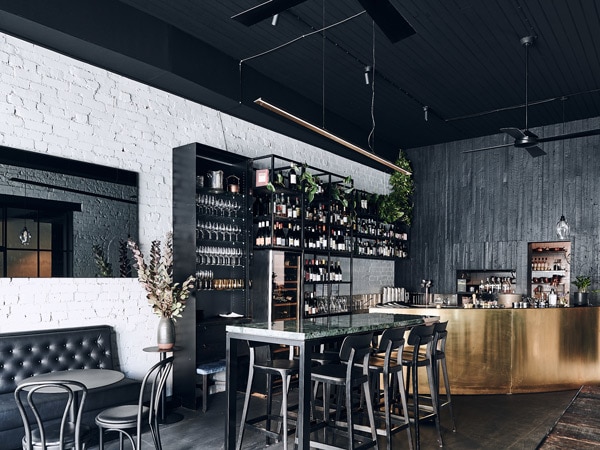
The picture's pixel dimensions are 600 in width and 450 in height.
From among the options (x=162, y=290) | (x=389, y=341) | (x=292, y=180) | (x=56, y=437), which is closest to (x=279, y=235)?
(x=292, y=180)

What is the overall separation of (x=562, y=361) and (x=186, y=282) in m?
4.90

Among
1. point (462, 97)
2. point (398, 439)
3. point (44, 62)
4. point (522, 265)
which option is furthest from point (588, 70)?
point (44, 62)

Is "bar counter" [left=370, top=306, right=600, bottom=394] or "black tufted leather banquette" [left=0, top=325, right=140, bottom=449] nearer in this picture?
"black tufted leather banquette" [left=0, top=325, right=140, bottom=449]

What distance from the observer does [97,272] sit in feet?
15.9

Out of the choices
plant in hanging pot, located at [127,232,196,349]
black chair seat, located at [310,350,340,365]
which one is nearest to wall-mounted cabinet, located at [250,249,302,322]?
plant in hanging pot, located at [127,232,196,349]

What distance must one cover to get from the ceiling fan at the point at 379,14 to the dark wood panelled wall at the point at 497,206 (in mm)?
6487

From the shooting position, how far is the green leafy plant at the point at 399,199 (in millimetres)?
8656

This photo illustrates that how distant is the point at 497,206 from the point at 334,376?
633 centimetres

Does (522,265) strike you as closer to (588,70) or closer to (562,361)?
(562,361)

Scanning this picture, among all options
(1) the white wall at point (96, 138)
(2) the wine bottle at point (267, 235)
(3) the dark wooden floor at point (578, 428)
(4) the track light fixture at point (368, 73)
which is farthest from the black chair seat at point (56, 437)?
(4) the track light fixture at point (368, 73)

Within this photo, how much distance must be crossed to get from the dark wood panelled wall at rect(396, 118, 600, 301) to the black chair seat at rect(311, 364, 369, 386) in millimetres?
5764

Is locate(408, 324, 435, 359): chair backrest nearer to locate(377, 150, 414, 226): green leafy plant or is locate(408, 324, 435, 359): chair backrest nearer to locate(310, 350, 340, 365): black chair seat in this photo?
locate(310, 350, 340, 365): black chair seat

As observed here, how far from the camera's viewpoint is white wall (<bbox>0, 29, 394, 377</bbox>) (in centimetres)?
432

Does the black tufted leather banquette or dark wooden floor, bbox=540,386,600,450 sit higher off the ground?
dark wooden floor, bbox=540,386,600,450
